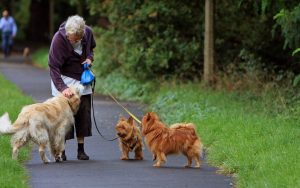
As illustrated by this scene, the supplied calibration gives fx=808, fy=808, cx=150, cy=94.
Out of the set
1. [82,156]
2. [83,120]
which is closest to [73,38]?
[83,120]

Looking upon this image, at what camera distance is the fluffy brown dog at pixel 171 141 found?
11.2 meters

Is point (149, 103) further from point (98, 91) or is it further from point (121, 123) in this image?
point (121, 123)

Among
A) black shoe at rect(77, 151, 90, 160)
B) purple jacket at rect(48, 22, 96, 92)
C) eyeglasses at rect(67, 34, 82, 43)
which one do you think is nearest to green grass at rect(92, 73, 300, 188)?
black shoe at rect(77, 151, 90, 160)

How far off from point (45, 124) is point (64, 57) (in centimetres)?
119

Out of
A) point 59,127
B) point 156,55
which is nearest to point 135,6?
point 156,55

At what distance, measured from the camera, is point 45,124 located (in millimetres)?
11430

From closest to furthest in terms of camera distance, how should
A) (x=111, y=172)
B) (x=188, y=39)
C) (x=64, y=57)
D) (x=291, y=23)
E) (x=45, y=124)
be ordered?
(x=111, y=172), (x=45, y=124), (x=64, y=57), (x=291, y=23), (x=188, y=39)

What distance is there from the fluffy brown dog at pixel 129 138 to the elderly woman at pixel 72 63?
63 centimetres

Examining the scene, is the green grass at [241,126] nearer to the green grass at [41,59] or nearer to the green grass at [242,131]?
the green grass at [242,131]

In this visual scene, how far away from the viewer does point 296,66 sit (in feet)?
73.5

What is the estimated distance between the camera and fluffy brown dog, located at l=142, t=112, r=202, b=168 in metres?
11.2

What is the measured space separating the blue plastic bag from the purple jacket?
0.27ft

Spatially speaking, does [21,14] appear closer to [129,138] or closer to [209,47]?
[209,47]

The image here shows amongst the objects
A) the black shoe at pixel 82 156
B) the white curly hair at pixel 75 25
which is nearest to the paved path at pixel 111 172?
the black shoe at pixel 82 156
